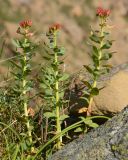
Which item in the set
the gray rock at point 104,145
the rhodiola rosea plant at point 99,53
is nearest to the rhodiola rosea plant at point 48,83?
the rhodiola rosea plant at point 99,53

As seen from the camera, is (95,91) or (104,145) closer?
(104,145)

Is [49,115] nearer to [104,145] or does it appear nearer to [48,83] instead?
[48,83]

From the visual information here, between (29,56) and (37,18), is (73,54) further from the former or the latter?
(29,56)

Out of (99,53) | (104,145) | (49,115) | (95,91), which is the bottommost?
(104,145)

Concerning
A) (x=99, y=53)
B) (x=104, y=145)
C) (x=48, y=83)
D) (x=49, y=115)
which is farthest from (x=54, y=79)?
(x=104, y=145)

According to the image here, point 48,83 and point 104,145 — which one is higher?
point 48,83

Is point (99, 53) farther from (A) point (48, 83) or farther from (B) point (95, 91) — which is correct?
(A) point (48, 83)

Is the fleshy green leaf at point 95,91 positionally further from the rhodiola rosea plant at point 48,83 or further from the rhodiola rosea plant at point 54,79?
the rhodiola rosea plant at point 54,79

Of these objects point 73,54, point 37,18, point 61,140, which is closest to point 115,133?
point 61,140
